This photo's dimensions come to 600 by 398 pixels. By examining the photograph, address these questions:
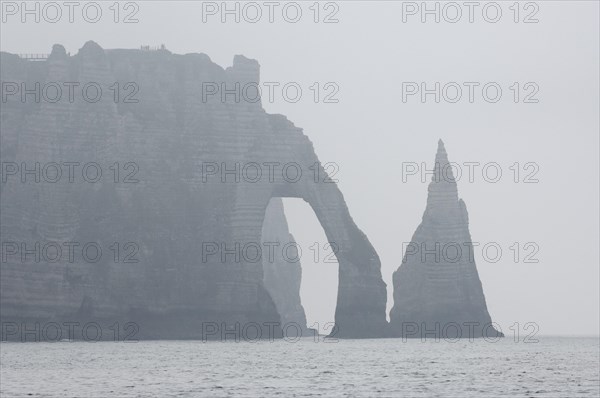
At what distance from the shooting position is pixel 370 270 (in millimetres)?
197875

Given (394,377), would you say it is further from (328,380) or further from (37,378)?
(37,378)

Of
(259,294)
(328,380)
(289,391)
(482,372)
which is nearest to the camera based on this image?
(289,391)

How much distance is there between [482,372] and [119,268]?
334ft

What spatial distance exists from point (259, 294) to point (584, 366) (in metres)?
79.9

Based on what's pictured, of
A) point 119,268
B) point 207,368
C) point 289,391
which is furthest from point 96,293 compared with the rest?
point 289,391

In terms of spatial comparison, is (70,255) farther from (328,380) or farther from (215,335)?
(328,380)

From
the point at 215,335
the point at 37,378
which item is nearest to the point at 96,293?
the point at 215,335

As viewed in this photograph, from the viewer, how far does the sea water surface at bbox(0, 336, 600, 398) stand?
8212 cm

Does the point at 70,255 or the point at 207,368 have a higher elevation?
the point at 70,255

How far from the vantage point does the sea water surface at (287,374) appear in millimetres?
82125

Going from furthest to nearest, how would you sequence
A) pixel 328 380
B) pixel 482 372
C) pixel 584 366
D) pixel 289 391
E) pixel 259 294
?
1. pixel 259 294
2. pixel 584 366
3. pixel 482 372
4. pixel 328 380
5. pixel 289 391

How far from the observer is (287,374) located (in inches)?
3949

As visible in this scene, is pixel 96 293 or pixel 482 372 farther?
pixel 96 293

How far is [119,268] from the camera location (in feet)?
654
